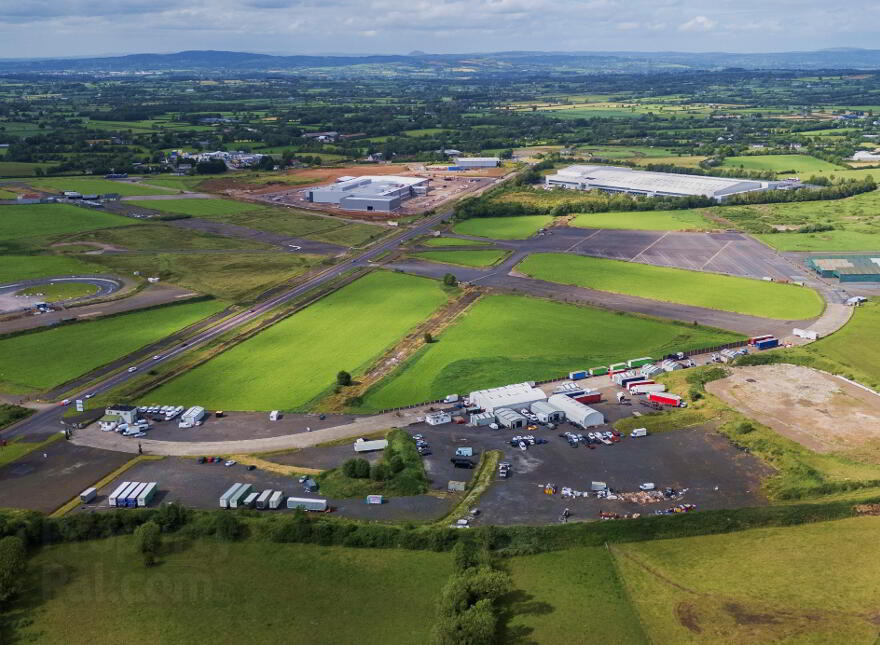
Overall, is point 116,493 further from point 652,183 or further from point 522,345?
point 652,183

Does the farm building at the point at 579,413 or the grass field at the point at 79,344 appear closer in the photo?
the farm building at the point at 579,413

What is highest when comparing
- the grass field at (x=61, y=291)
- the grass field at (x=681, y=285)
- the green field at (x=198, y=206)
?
the green field at (x=198, y=206)

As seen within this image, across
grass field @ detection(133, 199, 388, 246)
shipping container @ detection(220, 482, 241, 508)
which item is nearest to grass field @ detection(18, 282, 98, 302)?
grass field @ detection(133, 199, 388, 246)

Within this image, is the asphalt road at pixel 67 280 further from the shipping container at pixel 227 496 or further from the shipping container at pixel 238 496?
the shipping container at pixel 238 496

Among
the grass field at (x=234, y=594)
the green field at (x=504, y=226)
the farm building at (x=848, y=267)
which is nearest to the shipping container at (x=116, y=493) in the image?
the grass field at (x=234, y=594)

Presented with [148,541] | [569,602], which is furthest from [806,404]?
[148,541]

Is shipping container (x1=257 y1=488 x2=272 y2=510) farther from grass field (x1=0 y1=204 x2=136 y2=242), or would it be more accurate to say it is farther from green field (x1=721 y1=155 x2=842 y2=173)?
green field (x1=721 y1=155 x2=842 y2=173)

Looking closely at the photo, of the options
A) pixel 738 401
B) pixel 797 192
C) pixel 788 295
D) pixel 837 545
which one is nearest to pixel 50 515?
pixel 837 545
